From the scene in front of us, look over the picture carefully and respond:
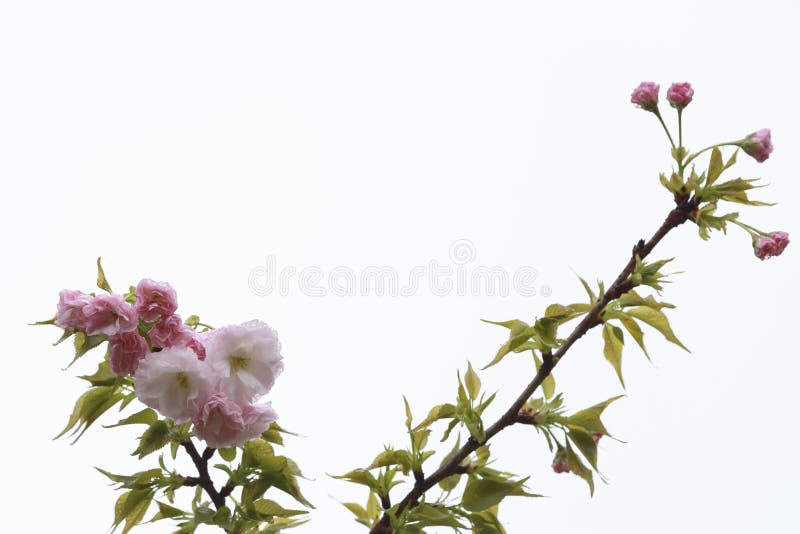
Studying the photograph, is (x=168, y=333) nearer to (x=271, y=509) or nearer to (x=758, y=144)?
(x=271, y=509)

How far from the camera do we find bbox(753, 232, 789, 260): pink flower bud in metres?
0.76

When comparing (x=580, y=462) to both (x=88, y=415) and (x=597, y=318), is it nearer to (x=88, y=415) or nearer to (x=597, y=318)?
(x=597, y=318)

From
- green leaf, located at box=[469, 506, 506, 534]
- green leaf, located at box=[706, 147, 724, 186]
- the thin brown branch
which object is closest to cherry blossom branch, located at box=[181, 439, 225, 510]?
the thin brown branch

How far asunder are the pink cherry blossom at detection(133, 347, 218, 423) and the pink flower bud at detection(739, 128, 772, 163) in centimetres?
49

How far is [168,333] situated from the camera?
0.68m

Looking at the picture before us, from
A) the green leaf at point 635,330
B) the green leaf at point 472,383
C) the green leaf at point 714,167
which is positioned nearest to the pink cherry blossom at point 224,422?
the green leaf at point 472,383

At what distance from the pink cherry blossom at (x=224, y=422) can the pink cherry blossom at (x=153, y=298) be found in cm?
7

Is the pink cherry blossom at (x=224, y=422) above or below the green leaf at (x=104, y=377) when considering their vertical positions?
below

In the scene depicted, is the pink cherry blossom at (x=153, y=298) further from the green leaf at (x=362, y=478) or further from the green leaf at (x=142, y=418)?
the green leaf at (x=362, y=478)

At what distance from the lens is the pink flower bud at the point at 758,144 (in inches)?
31.0

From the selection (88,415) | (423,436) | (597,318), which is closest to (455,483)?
(423,436)

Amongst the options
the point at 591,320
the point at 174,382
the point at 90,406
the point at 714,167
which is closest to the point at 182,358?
the point at 174,382

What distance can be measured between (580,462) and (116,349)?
0.38 m

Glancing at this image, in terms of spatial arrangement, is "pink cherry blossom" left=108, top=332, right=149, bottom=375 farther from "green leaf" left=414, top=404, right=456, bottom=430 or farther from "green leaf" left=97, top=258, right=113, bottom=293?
"green leaf" left=414, top=404, right=456, bottom=430
